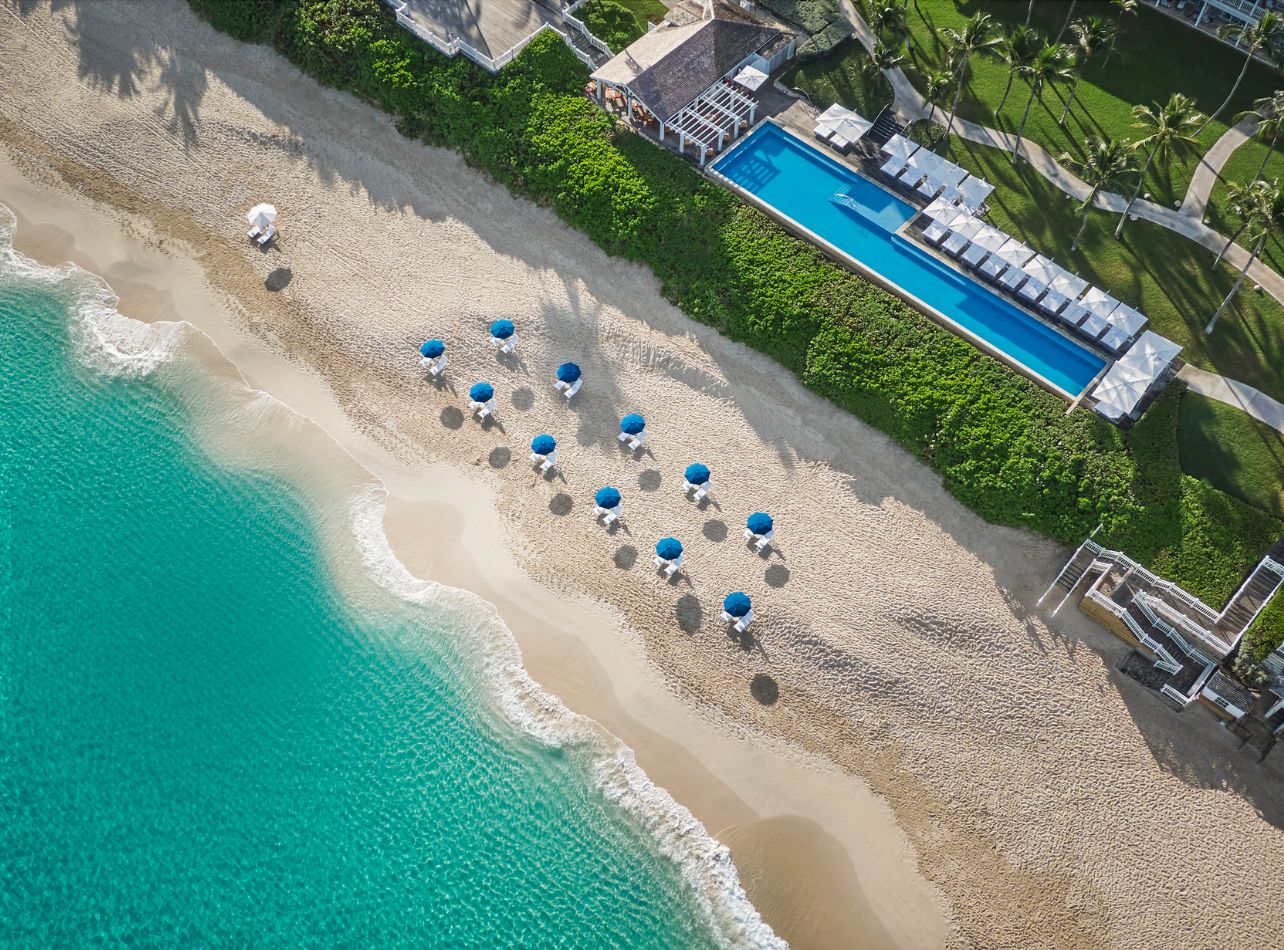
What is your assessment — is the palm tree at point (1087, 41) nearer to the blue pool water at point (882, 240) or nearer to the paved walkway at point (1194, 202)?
the paved walkway at point (1194, 202)

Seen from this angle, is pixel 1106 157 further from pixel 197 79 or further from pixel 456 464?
pixel 197 79

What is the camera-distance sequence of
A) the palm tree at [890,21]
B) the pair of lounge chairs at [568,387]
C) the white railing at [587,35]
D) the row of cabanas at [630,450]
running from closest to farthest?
the row of cabanas at [630,450], the pair of lounge chairs at [568,387], the palm tree at [890,21], the white railing at [587,35]

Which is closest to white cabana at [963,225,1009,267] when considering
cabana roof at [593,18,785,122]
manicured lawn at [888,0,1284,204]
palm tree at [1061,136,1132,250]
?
palm tree at [1061,136,1132,250]

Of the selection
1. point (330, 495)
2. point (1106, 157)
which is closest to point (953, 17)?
point (1106, 157)

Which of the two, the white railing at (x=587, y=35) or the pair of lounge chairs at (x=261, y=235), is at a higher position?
the white railing at (x=587, y=35)

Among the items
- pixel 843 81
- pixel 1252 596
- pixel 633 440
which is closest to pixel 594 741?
pixel 633 440

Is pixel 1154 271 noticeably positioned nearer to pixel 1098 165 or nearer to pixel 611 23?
pixel 1098 165

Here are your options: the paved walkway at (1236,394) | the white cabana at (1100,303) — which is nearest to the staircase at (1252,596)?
the paved walkway at (1236,394)
